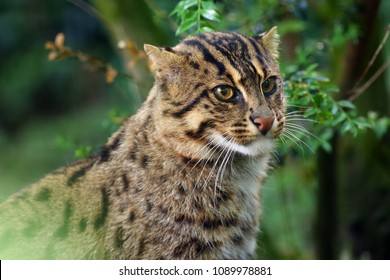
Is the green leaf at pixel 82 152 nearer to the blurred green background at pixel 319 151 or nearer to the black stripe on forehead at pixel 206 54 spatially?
the blurred green background at pixel 319 151

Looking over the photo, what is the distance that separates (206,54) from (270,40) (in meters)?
0.63

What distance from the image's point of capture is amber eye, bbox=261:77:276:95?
18.1 feet

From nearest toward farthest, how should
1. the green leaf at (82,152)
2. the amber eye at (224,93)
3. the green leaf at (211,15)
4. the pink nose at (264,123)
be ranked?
the pink nose at (264,123) → the amber eye at (224,93) → the green leaf at (211,15) → the green leaf at (82,152)

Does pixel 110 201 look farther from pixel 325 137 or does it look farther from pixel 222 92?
pixel 325 137

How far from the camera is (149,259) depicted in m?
5.61

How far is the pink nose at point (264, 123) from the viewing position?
5.28 meters

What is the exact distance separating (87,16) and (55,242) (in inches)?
436

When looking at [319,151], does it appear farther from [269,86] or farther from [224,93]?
[224,93]

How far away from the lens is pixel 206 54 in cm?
552

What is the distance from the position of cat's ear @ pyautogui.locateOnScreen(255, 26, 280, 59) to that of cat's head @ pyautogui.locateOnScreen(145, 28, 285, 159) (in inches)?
4.2

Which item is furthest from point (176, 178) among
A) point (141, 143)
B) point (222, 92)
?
point (222, 92)

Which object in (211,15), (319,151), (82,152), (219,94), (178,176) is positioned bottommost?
(178,176)

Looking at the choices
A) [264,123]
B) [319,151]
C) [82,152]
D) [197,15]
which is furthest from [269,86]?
[319,151]

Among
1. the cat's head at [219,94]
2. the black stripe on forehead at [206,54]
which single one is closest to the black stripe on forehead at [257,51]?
the cat's head at [219,94]
